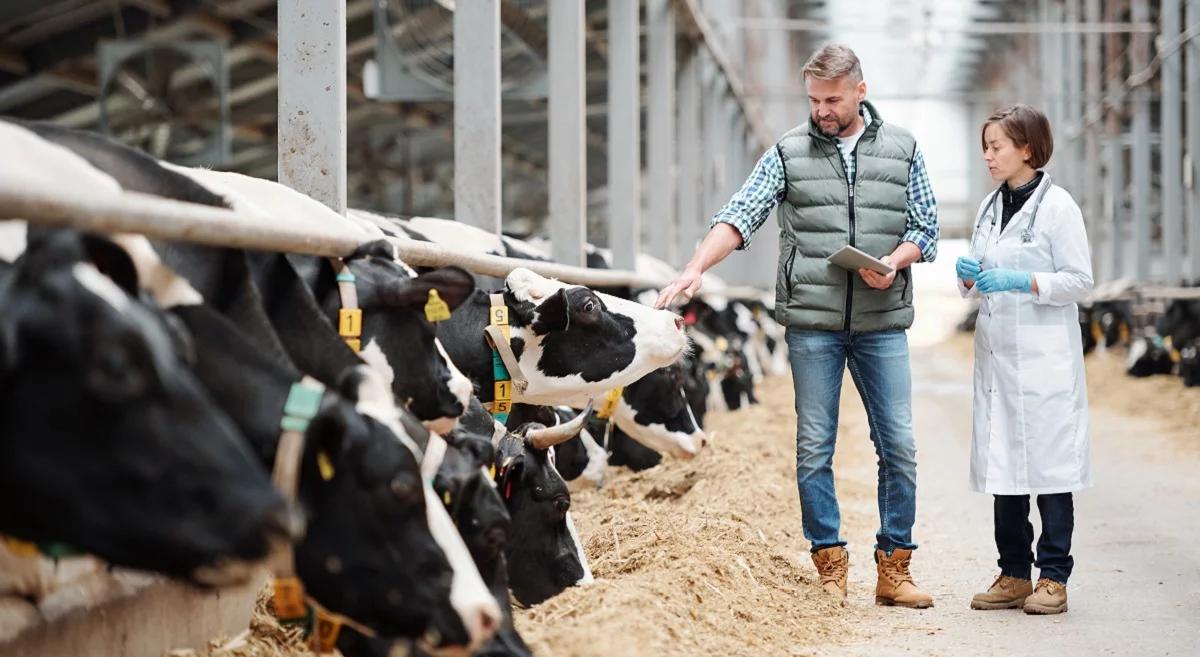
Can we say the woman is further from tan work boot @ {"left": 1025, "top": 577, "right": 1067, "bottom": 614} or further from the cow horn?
the cow horn

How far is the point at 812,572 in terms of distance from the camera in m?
5.86

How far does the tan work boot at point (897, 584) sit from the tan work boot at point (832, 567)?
5.4 inches

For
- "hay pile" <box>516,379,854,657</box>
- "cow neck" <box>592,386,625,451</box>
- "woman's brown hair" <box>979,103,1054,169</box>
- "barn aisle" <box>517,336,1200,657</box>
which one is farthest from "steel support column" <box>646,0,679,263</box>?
"woman's brown hair" <box>979,103,1054,169</box>

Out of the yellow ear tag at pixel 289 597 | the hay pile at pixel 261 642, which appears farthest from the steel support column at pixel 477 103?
the yellow ear tag at pixel 289 597

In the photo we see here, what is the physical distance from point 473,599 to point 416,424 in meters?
0.52

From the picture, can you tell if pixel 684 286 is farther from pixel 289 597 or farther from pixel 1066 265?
pixel 289 597

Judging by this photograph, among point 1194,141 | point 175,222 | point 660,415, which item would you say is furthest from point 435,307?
point 1194,141

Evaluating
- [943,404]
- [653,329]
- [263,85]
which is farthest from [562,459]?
[263,85]

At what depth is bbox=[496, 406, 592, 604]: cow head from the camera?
4.80 metres

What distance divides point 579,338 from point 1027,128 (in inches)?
72.0

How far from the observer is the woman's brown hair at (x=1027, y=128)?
5598 mm

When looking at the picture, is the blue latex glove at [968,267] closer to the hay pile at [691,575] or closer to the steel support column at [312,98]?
the hay pile at [691,575]

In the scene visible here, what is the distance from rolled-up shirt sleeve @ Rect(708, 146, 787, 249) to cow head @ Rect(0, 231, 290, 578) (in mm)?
3404

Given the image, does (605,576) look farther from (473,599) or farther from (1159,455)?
(1159,455)
